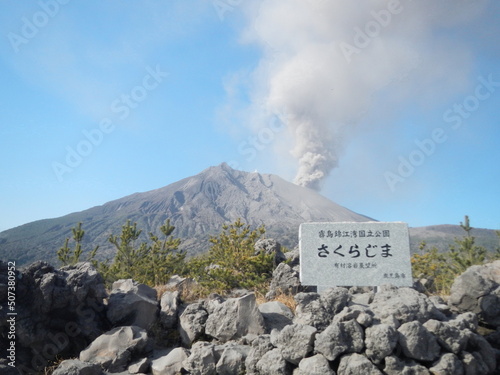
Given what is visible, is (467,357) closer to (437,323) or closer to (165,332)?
(437,323)

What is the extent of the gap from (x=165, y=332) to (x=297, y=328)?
10.8 ft

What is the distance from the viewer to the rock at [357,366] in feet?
14.7

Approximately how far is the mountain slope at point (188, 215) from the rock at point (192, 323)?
99228 millimetres

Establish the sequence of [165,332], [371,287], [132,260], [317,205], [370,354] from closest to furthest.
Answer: [370,354] < [165,332] < [371,287] < [132,260] < [317,205]

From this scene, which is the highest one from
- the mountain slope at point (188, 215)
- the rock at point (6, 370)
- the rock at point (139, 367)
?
the mountain slope at point (188, 215)

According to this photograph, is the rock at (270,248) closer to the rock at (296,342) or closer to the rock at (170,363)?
the rock at (170,363)

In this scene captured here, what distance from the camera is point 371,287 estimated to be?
8.50 m

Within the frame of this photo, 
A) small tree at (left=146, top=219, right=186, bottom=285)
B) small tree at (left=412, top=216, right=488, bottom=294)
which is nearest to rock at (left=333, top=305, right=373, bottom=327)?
small tree at (left=412, top=216, right=488, bottom=294)

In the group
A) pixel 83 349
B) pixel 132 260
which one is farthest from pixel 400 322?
pixel 132 260

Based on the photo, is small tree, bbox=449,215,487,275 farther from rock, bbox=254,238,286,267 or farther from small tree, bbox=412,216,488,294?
rock, bbox=254,238,286,267

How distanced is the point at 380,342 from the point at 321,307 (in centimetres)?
122

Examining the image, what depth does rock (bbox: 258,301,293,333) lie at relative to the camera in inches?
257

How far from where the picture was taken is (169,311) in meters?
7.23

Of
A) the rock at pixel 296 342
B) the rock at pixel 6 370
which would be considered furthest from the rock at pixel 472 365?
the rock at pixel 6 370
